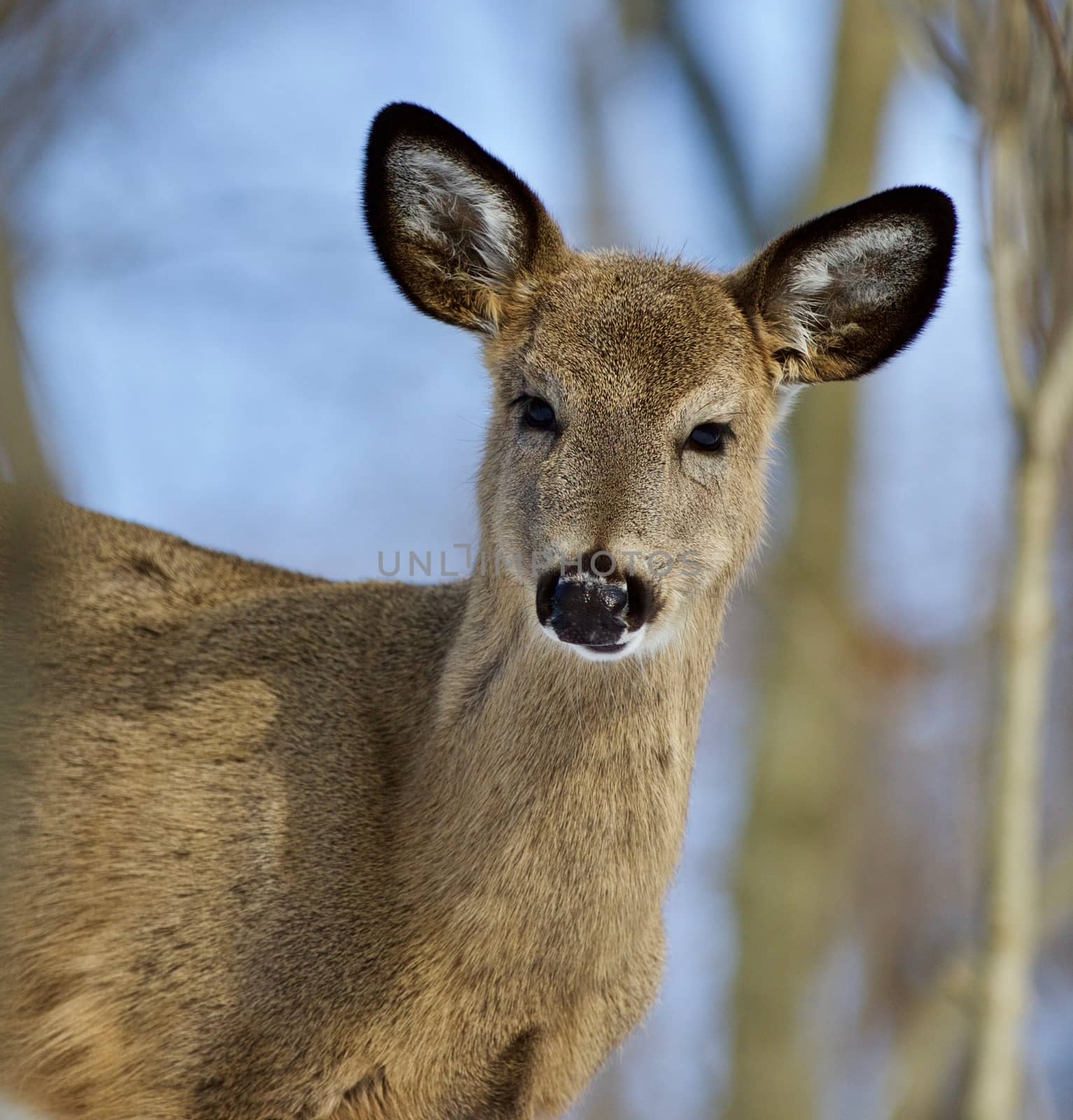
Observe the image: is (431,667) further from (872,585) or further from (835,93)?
(872,585)

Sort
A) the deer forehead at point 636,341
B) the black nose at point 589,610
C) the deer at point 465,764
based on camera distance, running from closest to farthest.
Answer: the black nose at point 589,610
the deer at point 465,764
the deer forehead at point 636,341

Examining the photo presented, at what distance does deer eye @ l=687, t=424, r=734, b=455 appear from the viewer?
4.45 m

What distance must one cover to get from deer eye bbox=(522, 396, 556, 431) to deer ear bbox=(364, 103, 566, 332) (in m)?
0.57

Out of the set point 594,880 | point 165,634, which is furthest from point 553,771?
point 165,634

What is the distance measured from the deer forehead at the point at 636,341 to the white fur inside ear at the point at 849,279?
0.58 feet

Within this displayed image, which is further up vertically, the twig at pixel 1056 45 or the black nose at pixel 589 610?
the twig at pixel 1056 45

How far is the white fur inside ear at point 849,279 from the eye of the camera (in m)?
4.73

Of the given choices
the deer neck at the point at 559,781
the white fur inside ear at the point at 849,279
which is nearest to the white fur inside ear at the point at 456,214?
the white fur inside ear at the point at 849,279

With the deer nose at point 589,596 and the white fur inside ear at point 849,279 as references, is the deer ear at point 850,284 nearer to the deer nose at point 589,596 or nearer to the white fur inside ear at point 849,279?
the white fur inside ear at point 849,279

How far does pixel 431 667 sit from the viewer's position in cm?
493

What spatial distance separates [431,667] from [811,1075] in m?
6.23

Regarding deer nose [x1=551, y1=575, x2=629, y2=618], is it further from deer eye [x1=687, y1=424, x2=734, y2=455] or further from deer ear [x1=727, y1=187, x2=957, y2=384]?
deer ear [x1=727, y1=187, x2=957, y2=384]

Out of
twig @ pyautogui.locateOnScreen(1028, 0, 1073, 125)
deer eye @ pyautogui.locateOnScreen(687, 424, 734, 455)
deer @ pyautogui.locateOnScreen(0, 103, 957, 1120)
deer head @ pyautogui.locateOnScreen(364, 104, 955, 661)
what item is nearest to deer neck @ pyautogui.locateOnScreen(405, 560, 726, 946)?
deer @ pyautogui.locateOnScreen(0, 103, 957, 1120)

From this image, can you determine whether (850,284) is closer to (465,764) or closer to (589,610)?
(589,610)
